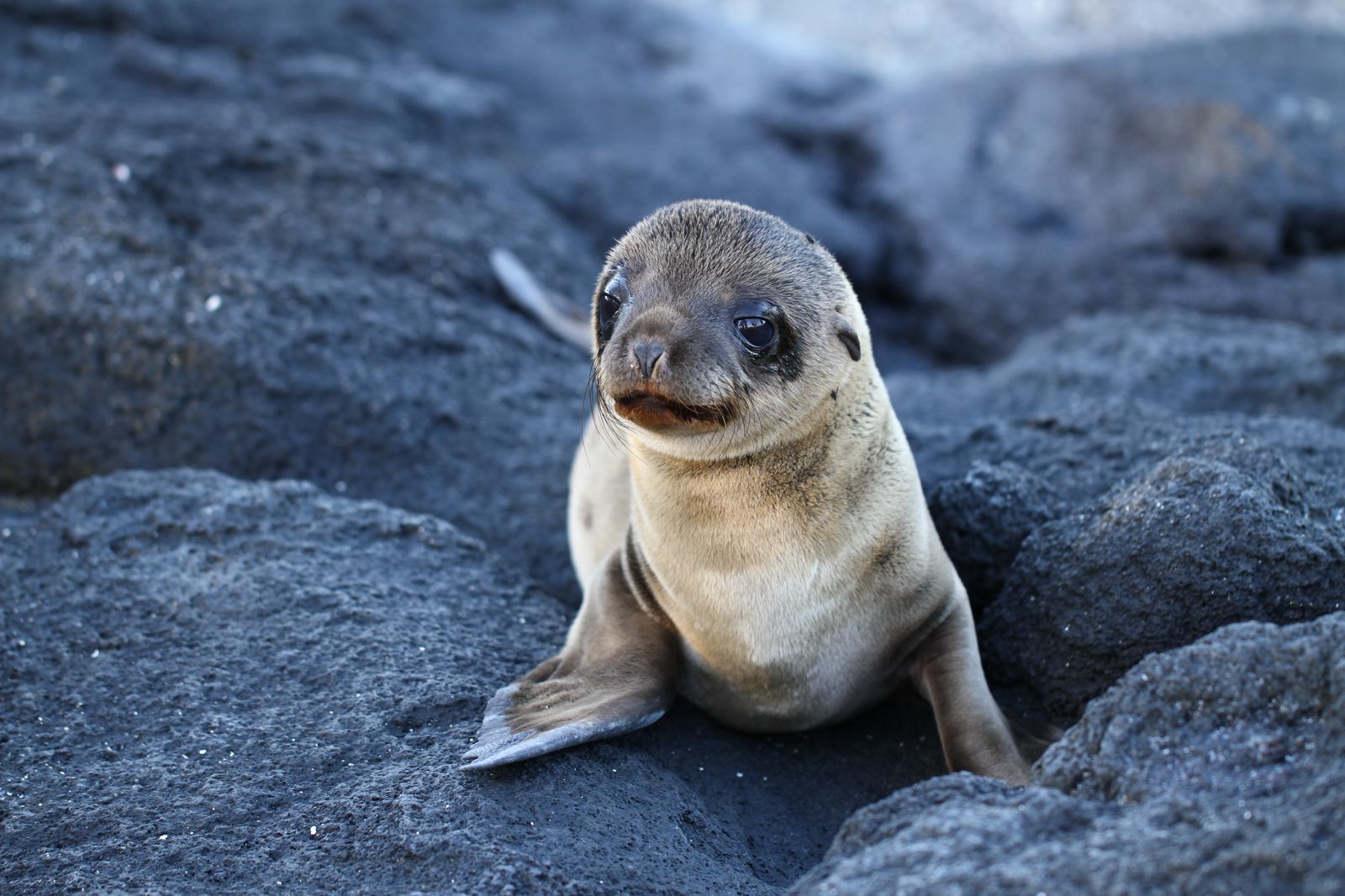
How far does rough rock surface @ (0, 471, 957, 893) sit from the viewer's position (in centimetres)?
351

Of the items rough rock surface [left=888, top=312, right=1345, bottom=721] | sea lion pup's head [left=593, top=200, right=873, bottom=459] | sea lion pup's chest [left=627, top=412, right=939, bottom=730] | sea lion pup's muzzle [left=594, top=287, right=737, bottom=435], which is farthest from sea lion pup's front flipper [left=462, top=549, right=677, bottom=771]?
rough rock surface [left=888, top=312, right=1345, bottom=721]

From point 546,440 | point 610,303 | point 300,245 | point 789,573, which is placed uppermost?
point 610,303

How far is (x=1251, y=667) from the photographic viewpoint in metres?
3.04

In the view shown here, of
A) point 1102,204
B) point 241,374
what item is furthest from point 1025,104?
point 241,374

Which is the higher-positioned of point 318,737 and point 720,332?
point 720,332

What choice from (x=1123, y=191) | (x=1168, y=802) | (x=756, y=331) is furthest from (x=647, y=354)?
(x=1123, y=191)

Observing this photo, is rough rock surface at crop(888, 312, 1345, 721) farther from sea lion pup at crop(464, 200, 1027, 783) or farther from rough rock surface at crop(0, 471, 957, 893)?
rough rock surface at crop(0, 471, 957, 893)

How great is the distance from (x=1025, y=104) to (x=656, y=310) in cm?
726

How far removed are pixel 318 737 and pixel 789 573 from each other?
1.49 m

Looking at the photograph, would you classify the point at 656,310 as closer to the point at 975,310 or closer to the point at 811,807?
the point at 811,807

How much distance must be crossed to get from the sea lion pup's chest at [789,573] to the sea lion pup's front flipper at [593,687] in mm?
148

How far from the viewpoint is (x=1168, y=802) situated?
112 inches

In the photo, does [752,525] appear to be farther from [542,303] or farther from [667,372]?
[542,303]

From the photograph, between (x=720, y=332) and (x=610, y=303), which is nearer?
(x=720, y=332)
